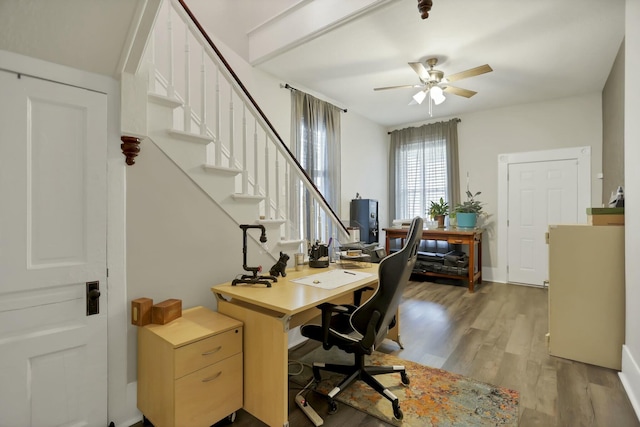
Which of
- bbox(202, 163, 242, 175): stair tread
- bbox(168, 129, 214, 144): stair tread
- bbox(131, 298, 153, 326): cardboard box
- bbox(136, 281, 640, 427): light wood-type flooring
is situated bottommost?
→ bbox(136, 281, 640, 427): light wood-type flooring

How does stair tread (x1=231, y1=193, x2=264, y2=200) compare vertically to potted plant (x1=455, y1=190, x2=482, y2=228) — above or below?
above

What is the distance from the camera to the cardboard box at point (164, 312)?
169 centimetres

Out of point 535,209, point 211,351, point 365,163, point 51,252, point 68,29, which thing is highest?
point 365,163

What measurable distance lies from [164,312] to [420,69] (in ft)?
10.4

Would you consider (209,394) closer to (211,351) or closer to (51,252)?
(211,351)

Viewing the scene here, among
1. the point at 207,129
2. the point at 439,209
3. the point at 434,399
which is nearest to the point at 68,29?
the point at 207,129

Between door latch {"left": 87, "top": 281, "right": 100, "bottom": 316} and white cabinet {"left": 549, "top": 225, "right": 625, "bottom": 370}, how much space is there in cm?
320

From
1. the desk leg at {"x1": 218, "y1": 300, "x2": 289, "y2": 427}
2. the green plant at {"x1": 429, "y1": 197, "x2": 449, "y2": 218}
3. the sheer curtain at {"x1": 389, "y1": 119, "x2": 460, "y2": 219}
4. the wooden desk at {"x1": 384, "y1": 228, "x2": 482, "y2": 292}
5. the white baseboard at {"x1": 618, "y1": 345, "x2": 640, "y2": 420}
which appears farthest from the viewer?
the sheer curtain at {"x1": 389, "y1": 119, "x2": 460, "y2": 219}

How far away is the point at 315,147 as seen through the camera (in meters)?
4.35

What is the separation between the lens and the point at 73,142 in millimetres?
1525

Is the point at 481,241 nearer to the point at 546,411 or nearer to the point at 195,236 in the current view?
the point at 546,411

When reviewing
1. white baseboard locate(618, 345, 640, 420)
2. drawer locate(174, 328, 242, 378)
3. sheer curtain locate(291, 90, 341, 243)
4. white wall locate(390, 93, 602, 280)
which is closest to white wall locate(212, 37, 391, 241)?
sheer curtain locate(291, 90, 341, 243)

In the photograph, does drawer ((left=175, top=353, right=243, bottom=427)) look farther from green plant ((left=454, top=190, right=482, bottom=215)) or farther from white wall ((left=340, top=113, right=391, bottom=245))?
green plant ((left=454, top=190, right=482, bottom=215))

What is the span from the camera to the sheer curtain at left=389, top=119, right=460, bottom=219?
17.7 ft
